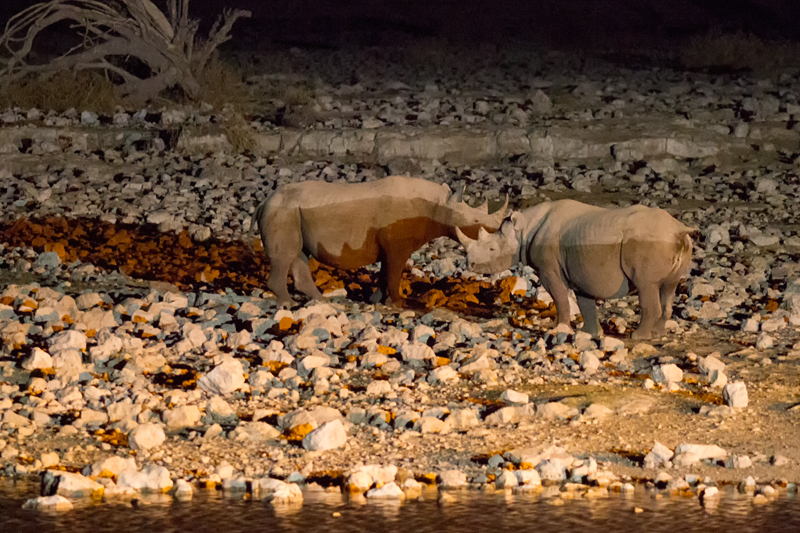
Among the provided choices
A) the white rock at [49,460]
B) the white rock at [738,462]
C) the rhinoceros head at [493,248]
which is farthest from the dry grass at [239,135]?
the white rock at [738,462]

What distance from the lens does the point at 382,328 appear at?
943 centimetres

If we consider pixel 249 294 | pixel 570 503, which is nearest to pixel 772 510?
pixel 570 503

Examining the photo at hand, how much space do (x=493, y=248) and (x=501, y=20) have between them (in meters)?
16.8

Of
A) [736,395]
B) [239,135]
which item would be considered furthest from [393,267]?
[239,135]

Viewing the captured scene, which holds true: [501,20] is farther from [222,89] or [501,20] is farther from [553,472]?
[553,472]

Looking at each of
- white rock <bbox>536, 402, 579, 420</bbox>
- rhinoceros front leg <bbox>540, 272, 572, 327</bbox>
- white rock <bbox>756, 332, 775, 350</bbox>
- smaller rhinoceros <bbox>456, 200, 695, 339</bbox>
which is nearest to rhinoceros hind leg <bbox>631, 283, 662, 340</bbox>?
smaller rhinoceros <bbox>456, 200, 695, 339</bbox>

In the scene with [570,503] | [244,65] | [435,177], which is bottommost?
[570,503]

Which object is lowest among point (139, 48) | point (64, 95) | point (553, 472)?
point (553, 472)

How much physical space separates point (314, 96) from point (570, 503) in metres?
11.7

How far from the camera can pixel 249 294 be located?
1081 cm

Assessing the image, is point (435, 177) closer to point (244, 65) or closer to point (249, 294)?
point (249, 294)

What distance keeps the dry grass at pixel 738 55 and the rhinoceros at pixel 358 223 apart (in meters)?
10.7

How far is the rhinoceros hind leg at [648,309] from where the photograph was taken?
905 centimetres

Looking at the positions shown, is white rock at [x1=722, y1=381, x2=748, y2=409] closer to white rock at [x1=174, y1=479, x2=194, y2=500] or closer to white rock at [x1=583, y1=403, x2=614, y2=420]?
white rock at [x1=583, y1=403, x2=614, y2=420]
